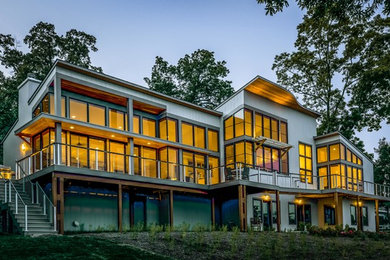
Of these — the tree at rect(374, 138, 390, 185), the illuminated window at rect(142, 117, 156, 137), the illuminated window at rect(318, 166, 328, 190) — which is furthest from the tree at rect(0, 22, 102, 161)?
the tree at rect(374, 138, 390, 185)

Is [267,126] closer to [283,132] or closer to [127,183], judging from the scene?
[283,132]

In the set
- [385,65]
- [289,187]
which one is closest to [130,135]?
[289,187]

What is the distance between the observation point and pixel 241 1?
624 inches

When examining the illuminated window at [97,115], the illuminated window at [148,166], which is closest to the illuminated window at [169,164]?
the illuminated window at [148,166]

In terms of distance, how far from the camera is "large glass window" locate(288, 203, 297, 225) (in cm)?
2845

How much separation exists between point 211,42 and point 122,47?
10451 centimetres

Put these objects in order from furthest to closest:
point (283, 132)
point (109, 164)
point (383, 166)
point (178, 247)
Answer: point (383, 166) → point (283, 132) → point (109, 164) → point (178, 247)

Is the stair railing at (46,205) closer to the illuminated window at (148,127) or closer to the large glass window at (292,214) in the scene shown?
the illuminated window at (148,127)

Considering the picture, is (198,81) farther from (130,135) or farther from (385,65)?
(130,135)

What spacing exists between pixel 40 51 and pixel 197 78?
1420 cm

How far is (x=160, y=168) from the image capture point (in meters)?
22.6

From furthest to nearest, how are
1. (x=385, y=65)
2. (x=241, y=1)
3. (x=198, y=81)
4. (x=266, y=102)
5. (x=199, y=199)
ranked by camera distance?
(x=198, y=81), (x=385, y=65), (x=266, y=102), (x=199, y=199), (x=241, y=1)

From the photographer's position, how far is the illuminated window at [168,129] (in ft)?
78.6

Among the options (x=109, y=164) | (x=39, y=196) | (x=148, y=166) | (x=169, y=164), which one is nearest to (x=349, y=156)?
(x=169, y=164)
